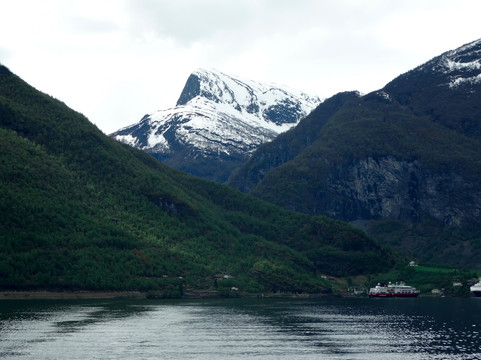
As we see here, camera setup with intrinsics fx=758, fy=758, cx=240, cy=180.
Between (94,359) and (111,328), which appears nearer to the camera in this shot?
(94,359)

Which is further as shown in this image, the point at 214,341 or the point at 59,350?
the point at 214,341

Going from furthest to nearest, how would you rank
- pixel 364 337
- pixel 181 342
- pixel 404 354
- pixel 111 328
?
pixel 111 328
pixel 364 337
pixel 181 342
pixel 404 354

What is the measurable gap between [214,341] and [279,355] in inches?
923

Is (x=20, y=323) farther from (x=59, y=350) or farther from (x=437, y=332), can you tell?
(x=437, y=332)

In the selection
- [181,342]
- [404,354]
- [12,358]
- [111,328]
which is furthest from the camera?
[111,328]

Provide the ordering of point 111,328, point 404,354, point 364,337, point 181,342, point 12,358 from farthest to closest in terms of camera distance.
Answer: point 111,328
point 364,337
point 181,342
point 404,354
point 12,358

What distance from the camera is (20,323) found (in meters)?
194

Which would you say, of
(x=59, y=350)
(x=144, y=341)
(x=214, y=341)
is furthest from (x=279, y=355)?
(x=59, y=350)

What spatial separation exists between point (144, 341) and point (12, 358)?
33.3 meters

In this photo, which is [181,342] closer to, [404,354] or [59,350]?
[59,350]

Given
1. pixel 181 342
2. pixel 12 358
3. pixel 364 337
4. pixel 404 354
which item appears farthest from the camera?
pixel 364 337

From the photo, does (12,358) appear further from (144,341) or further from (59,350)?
(144,341)

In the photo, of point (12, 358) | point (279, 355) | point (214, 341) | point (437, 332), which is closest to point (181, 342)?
point (214, 341)

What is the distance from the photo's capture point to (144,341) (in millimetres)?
167625
